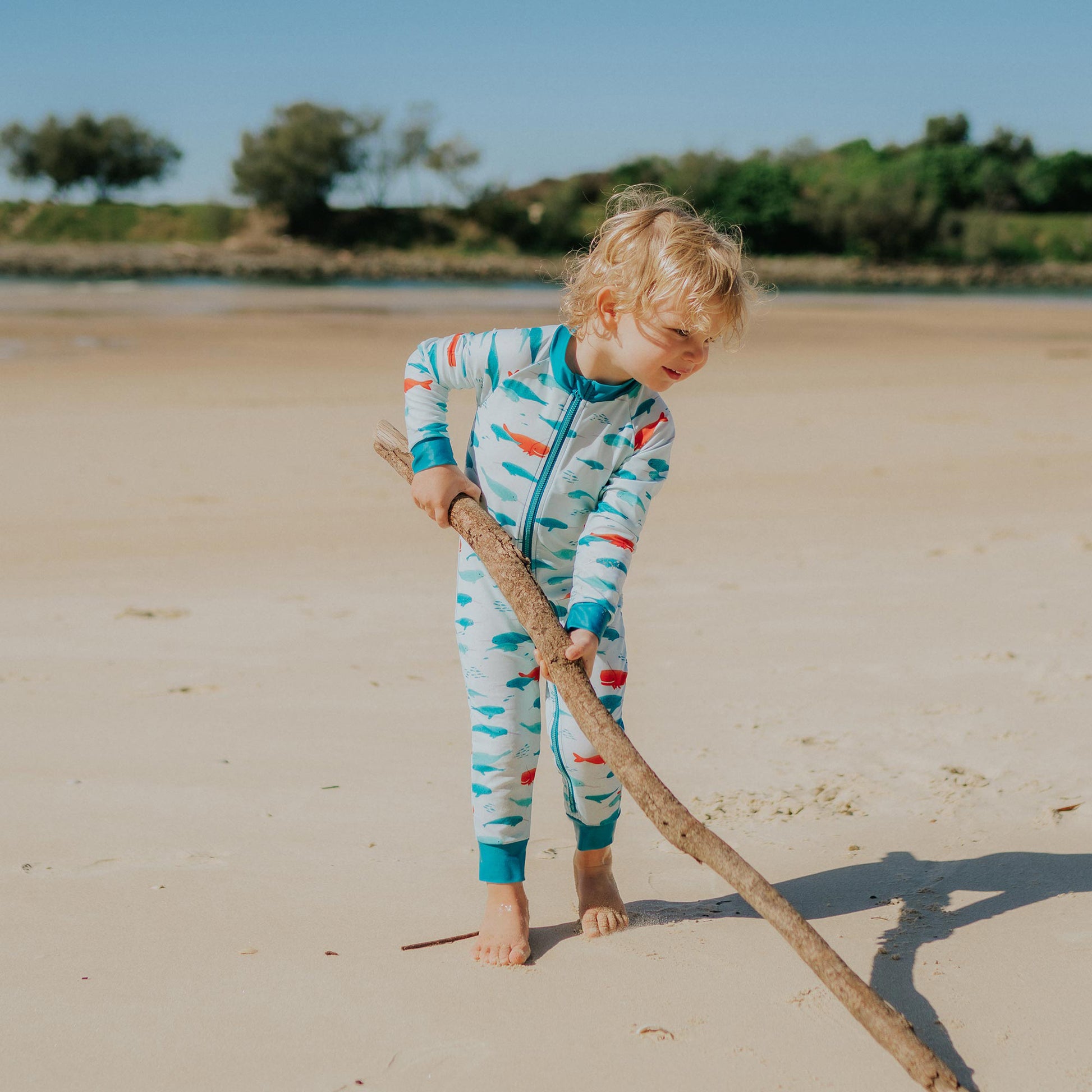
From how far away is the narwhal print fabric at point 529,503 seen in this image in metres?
2.24

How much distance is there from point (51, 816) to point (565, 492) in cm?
148

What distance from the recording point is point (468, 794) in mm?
2895

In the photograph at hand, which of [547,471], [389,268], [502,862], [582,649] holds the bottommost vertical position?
[502,862]

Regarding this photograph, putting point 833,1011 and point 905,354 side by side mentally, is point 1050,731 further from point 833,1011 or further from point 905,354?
point 905,354

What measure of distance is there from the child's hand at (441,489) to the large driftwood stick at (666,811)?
19 mm

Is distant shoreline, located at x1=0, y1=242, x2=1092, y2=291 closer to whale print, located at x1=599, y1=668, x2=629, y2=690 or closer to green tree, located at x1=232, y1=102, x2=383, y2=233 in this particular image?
green tree, located at x1=232, y1=102, x2=383, y2=233

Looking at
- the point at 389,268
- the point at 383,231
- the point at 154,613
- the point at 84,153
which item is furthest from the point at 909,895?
the point at 84,153

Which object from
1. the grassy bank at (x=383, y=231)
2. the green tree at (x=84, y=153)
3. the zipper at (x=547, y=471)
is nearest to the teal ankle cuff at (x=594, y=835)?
the zipper at (x=547, y=471)

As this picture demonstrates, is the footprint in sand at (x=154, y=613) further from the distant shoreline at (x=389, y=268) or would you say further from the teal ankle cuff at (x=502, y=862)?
the distant shoreline at (x=389, y=268)

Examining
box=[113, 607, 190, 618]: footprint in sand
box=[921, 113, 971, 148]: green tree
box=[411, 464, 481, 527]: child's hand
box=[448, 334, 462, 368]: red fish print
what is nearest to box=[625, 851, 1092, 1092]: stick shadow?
box=[411, 464, 481, 527]: child's hand

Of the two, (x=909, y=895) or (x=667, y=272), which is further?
(x=909, y=895)

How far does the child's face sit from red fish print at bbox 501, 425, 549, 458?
0.23m

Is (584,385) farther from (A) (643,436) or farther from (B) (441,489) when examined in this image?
(B) (441,489)

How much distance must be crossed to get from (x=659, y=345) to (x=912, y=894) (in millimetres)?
1322
